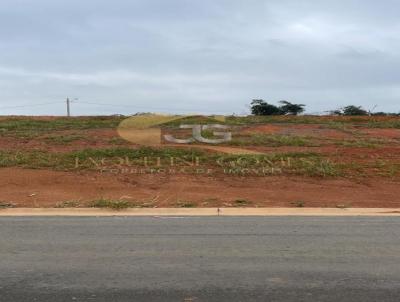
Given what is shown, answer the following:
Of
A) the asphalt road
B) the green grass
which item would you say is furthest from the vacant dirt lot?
the asphalt road

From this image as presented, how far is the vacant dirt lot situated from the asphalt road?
3.53m

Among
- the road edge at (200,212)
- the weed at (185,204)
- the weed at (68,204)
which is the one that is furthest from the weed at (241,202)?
the weed at (68,204)

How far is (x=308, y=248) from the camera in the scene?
798 centimetres

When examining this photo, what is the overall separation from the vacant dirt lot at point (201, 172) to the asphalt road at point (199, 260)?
3531mm

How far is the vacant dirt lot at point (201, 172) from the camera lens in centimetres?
1438

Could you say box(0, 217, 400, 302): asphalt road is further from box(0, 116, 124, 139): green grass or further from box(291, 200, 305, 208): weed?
box(0, 116, 124, 139): green grass

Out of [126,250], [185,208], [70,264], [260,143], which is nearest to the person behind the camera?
[70,264]

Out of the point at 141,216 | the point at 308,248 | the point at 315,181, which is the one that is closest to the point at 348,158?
the point at 315,181

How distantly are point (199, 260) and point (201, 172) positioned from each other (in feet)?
35.5

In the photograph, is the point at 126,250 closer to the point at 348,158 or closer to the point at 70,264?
the point at 70,264

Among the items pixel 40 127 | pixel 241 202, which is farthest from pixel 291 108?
pixel 241 202

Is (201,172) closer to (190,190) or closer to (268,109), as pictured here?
(190,190)

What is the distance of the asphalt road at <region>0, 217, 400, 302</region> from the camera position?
18.7 ft

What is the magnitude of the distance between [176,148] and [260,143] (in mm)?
3795
